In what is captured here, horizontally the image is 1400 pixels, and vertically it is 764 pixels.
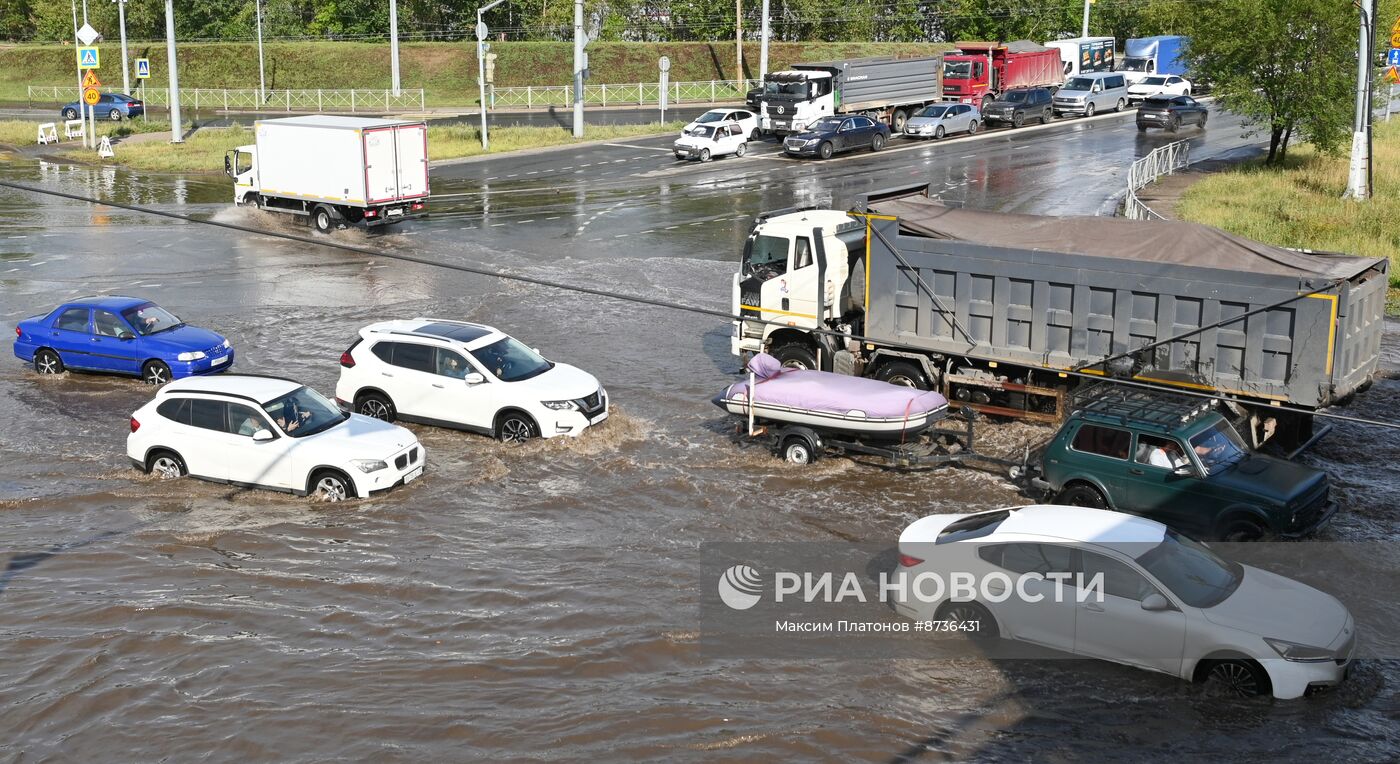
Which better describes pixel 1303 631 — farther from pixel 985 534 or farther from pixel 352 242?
pixel 352 242

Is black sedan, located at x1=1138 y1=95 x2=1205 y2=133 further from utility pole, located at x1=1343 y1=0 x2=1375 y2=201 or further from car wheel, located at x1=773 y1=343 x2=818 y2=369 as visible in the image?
car wheel, located at x1=773 y1=343 x2=818 y2=369

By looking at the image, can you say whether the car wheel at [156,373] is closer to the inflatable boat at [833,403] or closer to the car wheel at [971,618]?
the inflatable boat at [833,403]

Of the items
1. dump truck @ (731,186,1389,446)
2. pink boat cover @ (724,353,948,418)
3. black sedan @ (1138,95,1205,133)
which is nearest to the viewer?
dump truck @ (731,186,1389,446)

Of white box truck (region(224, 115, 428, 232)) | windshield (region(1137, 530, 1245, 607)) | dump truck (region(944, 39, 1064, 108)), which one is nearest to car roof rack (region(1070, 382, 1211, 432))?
windshield (region(1137, 530, 1245, 607))

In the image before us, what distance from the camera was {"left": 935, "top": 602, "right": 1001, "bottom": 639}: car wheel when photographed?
1197 centimetres

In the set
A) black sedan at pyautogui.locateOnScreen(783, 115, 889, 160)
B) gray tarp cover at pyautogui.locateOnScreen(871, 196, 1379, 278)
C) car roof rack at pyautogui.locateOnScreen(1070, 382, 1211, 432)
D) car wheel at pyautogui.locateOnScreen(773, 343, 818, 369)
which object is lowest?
car wheel at pyautogui.locateOnScreen(773, 343, 818, 369)

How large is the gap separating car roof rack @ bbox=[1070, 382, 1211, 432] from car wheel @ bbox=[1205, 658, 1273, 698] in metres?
3.97

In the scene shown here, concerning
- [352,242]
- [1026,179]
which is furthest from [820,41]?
[352,242]

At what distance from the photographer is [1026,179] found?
4069 centimetres

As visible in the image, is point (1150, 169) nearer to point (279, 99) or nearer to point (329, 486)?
point (329, 486)

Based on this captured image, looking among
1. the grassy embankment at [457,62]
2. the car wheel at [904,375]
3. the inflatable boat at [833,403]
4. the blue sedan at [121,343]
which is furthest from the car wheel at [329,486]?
the grassy embankment at [457,62]

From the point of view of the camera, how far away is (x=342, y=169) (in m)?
34.9

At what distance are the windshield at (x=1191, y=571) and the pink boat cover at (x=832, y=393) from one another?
5097mm

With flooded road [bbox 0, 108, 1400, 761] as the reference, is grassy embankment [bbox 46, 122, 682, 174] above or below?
above
